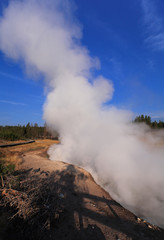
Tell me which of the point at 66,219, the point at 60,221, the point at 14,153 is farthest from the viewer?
the point at 14,153

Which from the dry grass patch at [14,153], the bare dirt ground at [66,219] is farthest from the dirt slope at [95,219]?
the dry grass patch at [14,153]

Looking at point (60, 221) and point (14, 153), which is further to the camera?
point (14, 153)

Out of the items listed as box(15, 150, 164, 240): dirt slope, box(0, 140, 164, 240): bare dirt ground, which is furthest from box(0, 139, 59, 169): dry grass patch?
box(0, 140, 164, 240): bare dirt ground

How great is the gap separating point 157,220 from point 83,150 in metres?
7.50

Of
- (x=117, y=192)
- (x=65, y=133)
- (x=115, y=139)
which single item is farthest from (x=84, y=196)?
(x=65, y=133)

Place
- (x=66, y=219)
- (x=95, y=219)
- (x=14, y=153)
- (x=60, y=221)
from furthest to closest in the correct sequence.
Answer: (x=14, y=153)
(x=95, y=219)
(x=66, y=219)
(x=60, y=221)

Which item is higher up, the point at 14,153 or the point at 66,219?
the point at 14,153

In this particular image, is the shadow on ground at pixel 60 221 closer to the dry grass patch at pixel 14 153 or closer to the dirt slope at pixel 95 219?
the dirt slope at pixel 95 219

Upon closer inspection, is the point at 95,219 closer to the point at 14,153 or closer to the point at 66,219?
the point at 66,219

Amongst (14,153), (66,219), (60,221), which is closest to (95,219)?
(66,219)

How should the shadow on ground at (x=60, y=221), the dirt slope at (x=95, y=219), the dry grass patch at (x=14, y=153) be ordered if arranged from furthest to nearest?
the dry grass patch at (x=14, y=153) < the dirt slope at (x=95, y=219) < the shadow on ground at (x=60, y=221)

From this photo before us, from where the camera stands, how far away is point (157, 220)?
5293 millimetres

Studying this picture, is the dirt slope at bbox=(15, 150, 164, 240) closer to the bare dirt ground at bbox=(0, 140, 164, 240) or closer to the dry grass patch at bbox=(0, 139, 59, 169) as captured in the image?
the bare dirt ground at bbox=(0, 140, 164, 240)

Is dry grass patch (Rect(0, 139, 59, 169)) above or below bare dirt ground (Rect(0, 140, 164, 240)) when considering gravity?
above
